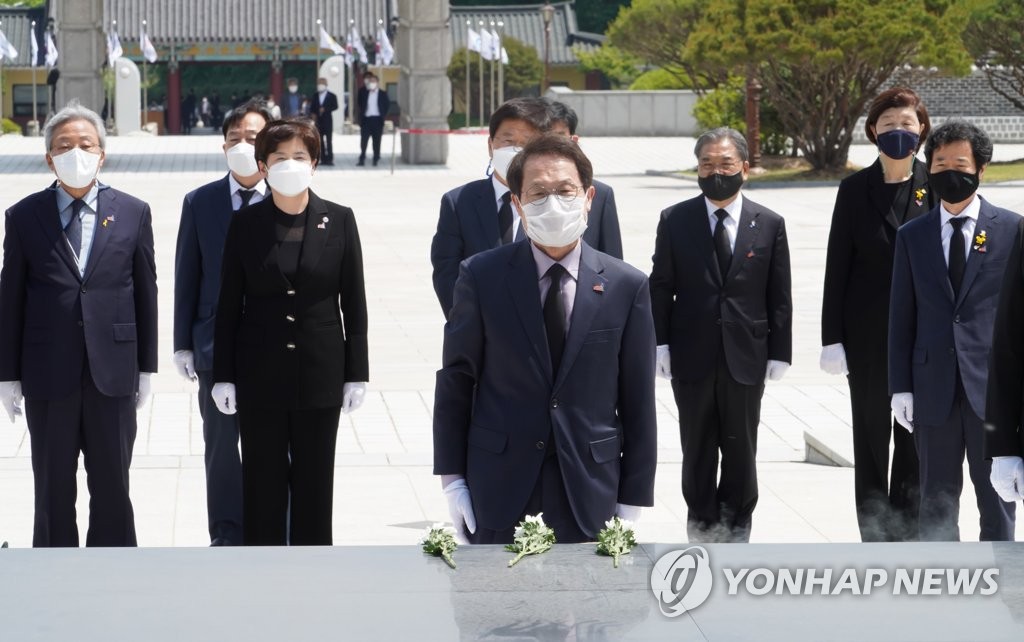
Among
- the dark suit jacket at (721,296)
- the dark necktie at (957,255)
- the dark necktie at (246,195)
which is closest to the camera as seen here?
the dark necktie at (957,255)

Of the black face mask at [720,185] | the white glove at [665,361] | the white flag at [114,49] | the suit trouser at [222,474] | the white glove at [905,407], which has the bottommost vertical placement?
the suit trouser at [222,474]

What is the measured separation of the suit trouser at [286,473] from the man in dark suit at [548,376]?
1.62 m

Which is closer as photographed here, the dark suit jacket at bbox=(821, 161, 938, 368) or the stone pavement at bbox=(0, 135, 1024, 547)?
the dark suit jacket at bbox=(821, 161, 938, 368)

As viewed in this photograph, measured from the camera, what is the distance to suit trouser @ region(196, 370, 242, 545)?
7.09 meters

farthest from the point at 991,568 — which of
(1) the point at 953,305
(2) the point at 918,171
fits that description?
(2) the point at 918,171

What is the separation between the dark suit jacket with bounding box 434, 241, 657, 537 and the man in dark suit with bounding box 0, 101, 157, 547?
216 centimetres

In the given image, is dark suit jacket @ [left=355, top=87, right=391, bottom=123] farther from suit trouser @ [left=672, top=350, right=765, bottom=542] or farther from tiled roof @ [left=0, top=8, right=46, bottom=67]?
tiled roof @ [left=0, top=8, right=46, bottom=67]

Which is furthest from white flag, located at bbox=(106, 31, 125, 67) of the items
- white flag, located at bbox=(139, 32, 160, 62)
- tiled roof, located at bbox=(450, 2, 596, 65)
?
tiled roof, located at bbox=(450, 2, 596, 65)

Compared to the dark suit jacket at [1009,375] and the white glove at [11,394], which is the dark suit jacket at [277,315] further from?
the dark suit jacket at [1009,375]

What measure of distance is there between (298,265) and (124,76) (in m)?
43.8

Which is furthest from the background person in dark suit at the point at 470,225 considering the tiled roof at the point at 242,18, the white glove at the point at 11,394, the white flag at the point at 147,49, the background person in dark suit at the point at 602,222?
the tiled roof at the point at 242,18

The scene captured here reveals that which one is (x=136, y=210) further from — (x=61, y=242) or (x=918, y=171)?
(x=918, y=171)

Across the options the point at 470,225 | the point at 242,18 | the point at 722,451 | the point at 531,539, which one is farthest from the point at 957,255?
the point at 242,18

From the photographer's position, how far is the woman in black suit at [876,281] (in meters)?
7.10
